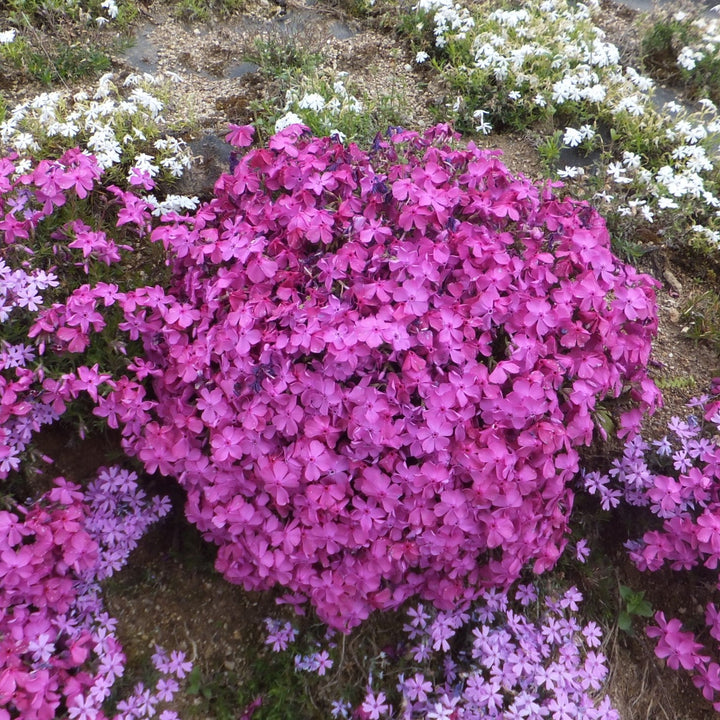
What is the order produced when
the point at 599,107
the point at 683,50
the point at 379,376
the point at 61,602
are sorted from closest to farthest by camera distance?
the point at 379,376
the point at 61,602
the point at 599,107
the point at 683,50

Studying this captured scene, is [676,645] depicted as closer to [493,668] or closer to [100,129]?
[493,668]

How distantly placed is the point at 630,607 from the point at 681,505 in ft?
1.72

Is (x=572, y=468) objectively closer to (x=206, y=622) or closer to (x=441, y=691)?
(x=441, y=691)

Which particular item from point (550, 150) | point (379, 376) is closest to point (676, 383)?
point (550, 150)

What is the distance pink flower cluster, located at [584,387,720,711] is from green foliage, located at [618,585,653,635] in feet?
0.53

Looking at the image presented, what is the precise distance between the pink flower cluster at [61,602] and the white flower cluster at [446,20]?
3.69m

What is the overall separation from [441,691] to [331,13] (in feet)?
15.5

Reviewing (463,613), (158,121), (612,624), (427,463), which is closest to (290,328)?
(427,463)

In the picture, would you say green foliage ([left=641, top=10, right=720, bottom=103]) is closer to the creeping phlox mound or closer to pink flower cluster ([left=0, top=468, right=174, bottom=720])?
the creeping phlox mound

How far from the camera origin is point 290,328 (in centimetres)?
216

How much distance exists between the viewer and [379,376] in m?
2.10

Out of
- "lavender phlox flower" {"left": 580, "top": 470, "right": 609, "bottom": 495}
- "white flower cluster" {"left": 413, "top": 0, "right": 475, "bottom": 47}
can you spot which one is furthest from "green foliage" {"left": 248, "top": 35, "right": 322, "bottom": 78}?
"lavender phlox flower" {"left": 580, "top": 470, "right": 609, "bottom": 495}

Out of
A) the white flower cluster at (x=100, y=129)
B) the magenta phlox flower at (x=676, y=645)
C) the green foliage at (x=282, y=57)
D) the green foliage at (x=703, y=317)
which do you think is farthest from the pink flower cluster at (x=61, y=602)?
the green foliage at (x=282, y=57)

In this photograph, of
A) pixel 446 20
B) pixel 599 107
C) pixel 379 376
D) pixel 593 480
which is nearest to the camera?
pixel 379 376
